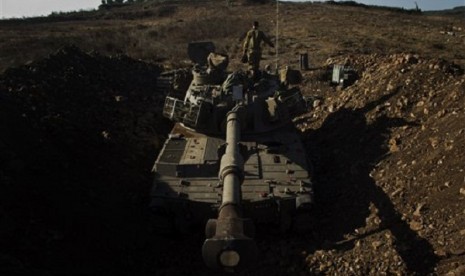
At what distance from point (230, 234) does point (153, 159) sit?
9.75 m

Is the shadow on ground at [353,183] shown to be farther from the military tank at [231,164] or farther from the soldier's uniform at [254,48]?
the soldier's uniform at [254,48]

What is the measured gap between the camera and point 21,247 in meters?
10.4

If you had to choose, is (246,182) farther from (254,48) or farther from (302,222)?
(254,48)

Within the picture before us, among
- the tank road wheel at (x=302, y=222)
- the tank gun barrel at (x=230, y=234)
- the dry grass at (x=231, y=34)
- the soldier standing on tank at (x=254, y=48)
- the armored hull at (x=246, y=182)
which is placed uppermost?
the dry grass at (x=231, y=34)

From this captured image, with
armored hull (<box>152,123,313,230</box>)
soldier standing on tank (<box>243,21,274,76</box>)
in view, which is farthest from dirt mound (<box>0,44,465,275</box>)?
soldier standing on tank (<box>243,21,274,76</box>)

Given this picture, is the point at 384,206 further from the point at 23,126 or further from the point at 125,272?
the point at 23,126

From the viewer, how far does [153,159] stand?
683 inches

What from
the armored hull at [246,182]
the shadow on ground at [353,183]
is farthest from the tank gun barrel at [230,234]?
the shadow on ground at [353,183]

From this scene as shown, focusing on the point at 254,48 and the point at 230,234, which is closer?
the point at 230,234

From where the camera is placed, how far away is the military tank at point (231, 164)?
8820 millimetres

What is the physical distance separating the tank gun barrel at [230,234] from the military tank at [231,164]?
0.5 inches

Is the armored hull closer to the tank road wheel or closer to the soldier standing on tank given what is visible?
the tank road wheel

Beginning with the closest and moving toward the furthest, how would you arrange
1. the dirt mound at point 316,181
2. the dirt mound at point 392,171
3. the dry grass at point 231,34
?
the dirt mound at point 316,181 < the dirt mound at point 392,171 < the dry grass at point 231,34

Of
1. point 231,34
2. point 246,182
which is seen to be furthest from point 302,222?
Answer: point 231,34
